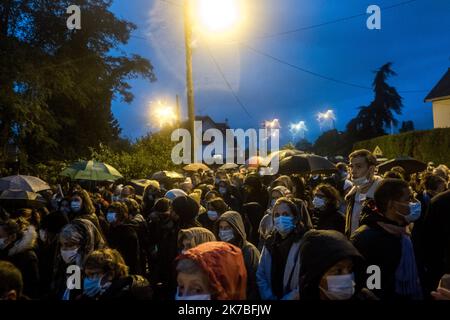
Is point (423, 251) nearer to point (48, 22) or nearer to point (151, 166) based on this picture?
point (151, 166)

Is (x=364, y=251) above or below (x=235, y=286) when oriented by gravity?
above

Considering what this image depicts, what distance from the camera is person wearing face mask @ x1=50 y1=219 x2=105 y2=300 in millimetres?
3764

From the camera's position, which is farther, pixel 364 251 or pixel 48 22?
pixel 48 22

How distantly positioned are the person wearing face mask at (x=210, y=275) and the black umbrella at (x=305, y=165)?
660 cm

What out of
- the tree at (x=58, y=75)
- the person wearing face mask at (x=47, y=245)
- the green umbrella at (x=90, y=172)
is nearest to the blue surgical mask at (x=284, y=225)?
the person wearing face mask at (x=47, y=245)

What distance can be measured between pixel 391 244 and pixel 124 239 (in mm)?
3359

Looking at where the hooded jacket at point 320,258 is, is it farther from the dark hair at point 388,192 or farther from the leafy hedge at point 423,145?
the leafy hedge at point 423,145

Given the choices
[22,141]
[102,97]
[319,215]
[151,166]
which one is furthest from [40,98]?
[319,215]

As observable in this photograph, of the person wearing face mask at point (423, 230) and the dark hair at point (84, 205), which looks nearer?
the person wearing face mask at point (423, 230)

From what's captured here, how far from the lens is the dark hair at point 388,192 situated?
10.1 feet

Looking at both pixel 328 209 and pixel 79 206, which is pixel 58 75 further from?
pixel 328 209

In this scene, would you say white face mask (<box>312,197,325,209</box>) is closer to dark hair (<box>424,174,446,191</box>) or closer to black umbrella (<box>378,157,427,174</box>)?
dark hair (<box>424,174,446,191</box>)
